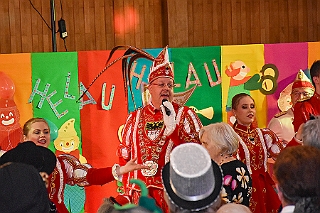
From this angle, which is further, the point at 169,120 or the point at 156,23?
the point at 156,23

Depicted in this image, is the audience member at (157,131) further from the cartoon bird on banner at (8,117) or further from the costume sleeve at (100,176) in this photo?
the cartoon bird on banner at (8,117)

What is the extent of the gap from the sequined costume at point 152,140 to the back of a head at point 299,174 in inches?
91.1

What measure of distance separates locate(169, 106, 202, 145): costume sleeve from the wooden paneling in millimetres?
2786

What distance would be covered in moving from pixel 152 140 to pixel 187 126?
0.28 meters

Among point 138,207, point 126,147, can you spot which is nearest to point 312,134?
point 138,207

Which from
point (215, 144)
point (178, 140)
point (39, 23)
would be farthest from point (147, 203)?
point (39, 23)

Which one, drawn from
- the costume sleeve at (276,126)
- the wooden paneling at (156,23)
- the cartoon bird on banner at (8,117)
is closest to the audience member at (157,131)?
the cartoon bird on banner at (8,117)

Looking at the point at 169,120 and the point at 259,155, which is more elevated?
the point at 169,120

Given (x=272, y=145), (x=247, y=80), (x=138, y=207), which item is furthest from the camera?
(x=247, y=80)

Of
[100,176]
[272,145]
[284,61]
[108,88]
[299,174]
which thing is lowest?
[100,176]

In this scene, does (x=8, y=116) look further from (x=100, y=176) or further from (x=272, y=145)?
(x=272, y=145)

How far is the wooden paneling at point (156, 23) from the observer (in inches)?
288

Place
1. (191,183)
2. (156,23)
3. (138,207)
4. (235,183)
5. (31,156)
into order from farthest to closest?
(156,23) < (235,183) < (31,156) < (191,183) < (138,207)

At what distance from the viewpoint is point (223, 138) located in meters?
3.79
